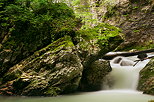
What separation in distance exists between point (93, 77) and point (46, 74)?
2390 mm

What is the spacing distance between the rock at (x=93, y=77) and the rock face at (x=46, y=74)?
1.29m

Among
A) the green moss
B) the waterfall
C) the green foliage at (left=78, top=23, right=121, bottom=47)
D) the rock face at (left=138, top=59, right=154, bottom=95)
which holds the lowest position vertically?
the waterfall

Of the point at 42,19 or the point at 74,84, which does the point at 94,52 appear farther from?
the point at 42,19

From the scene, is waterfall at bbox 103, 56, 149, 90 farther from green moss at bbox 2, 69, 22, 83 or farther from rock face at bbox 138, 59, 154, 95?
green moss at bbox 2, 69, 22, 83

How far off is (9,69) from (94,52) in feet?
11.2

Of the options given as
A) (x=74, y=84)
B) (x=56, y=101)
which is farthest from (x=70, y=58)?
(x=56, y=101)

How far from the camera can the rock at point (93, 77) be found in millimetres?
7715

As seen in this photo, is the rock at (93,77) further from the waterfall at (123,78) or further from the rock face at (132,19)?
the rock face at (132,19)

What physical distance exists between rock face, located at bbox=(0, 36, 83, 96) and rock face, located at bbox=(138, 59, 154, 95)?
8.34ft

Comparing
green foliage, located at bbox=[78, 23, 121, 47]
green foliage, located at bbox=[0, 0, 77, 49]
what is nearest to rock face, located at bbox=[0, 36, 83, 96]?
green foliage, located at bbox=[0, 0, 77, 49]

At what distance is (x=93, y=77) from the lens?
7766mm

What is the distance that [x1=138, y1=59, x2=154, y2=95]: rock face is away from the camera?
6.29m

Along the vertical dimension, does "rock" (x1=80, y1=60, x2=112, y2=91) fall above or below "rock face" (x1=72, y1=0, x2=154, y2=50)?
below

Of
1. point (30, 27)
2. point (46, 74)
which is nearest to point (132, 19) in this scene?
point (30, 27)
